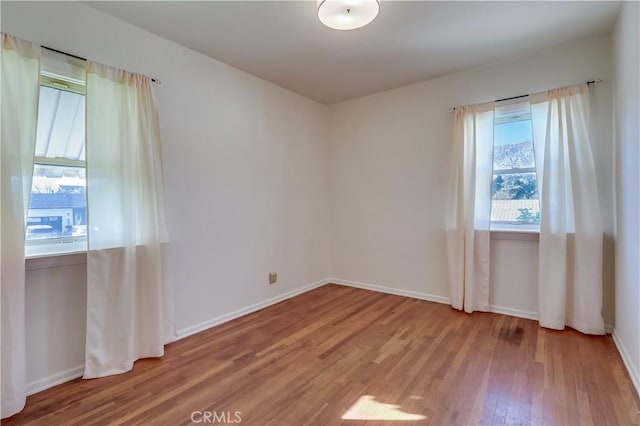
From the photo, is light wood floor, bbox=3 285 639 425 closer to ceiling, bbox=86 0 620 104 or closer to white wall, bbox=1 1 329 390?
white wall, bbox=1 1 329 390

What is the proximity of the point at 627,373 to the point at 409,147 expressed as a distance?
272 centimetres

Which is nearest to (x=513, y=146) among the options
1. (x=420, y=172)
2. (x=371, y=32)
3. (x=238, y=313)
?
(x=420, y=172)

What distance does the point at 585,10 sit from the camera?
2256mm

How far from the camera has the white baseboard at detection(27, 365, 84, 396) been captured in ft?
6.31

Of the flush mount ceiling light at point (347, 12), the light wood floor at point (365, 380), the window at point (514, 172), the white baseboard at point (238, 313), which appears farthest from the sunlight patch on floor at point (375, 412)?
the flush mount ceiling light at point (347, 12)

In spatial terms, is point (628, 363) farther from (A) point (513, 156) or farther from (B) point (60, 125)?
(B) point (60, 125)

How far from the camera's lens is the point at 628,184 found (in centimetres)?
209

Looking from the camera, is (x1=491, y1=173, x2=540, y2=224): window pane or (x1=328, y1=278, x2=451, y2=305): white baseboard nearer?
(x1=491, y1=173, x2=540, y2=224): window pane

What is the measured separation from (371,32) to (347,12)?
0.67 metres

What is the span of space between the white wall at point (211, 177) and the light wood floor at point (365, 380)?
43 centimetres

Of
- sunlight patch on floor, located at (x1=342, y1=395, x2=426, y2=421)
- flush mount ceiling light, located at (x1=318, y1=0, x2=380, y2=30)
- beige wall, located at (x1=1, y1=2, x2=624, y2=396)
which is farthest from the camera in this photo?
beige wall, located at (x1=1, y1=2, x2=624, y2=396)

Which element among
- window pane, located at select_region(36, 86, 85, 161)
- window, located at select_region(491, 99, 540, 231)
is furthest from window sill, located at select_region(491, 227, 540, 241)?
window pane, located at select_region(36, 86, 85, 161)

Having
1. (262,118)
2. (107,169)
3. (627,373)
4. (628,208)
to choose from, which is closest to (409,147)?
(262,118)

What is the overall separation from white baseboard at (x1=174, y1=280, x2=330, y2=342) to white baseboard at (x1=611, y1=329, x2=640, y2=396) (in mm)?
3001
